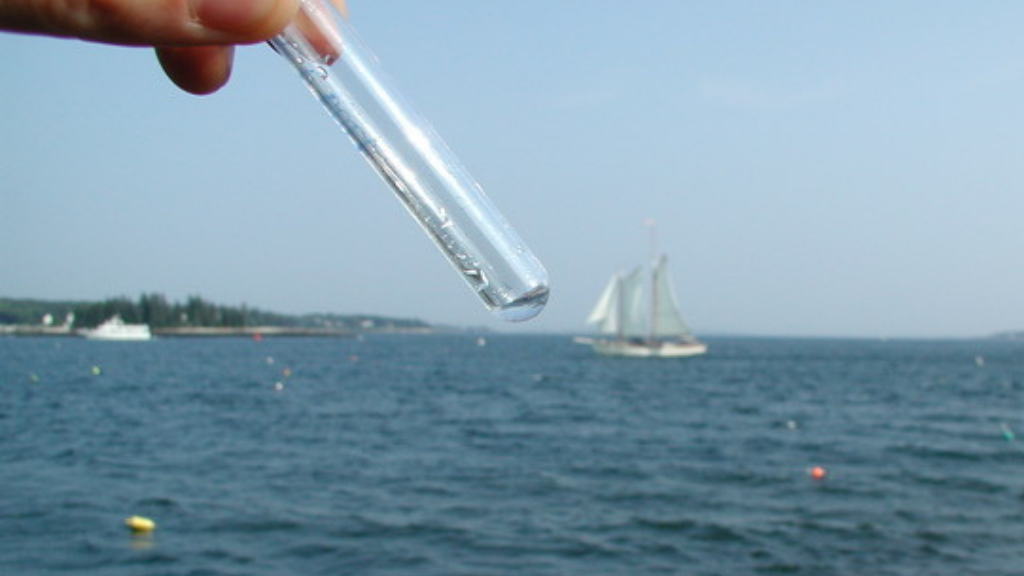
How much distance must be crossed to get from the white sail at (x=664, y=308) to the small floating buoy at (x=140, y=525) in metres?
76.9

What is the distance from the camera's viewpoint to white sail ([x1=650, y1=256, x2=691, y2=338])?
89562 mm

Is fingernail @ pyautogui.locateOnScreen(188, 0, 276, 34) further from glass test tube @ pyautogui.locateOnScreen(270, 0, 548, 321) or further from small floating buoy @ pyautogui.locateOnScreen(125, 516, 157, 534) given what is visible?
small floating buoy @ pyautogui.locateOnScreen(125, 516, 157, 534)

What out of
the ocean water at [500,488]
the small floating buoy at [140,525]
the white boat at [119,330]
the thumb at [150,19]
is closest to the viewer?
the thumb at [150,19]

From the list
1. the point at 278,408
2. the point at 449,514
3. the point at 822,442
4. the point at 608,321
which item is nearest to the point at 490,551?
the point at 449,514

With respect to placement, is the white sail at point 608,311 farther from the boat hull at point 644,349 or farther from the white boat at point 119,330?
the white boat at point 119,330

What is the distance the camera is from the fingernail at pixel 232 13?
890 mm

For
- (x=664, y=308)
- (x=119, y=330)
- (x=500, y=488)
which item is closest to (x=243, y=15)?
(x=500, y=488)

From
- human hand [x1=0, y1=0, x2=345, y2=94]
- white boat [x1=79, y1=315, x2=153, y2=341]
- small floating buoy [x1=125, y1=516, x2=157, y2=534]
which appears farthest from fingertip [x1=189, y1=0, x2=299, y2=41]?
white boat [x1=79, y1=315, x2=153, y2=341]

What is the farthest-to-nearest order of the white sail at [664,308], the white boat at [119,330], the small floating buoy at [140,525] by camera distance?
the white boat at [119,330] → the white sail at [664,308] → the small floating buoy at [140,525]

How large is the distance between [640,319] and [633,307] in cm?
161

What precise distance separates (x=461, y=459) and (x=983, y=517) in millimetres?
10454

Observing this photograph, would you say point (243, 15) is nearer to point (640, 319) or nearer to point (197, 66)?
point (197, 66)

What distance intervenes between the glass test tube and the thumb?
9cm

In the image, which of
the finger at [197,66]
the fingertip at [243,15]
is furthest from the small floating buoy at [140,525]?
the fingertip at [243,15]
